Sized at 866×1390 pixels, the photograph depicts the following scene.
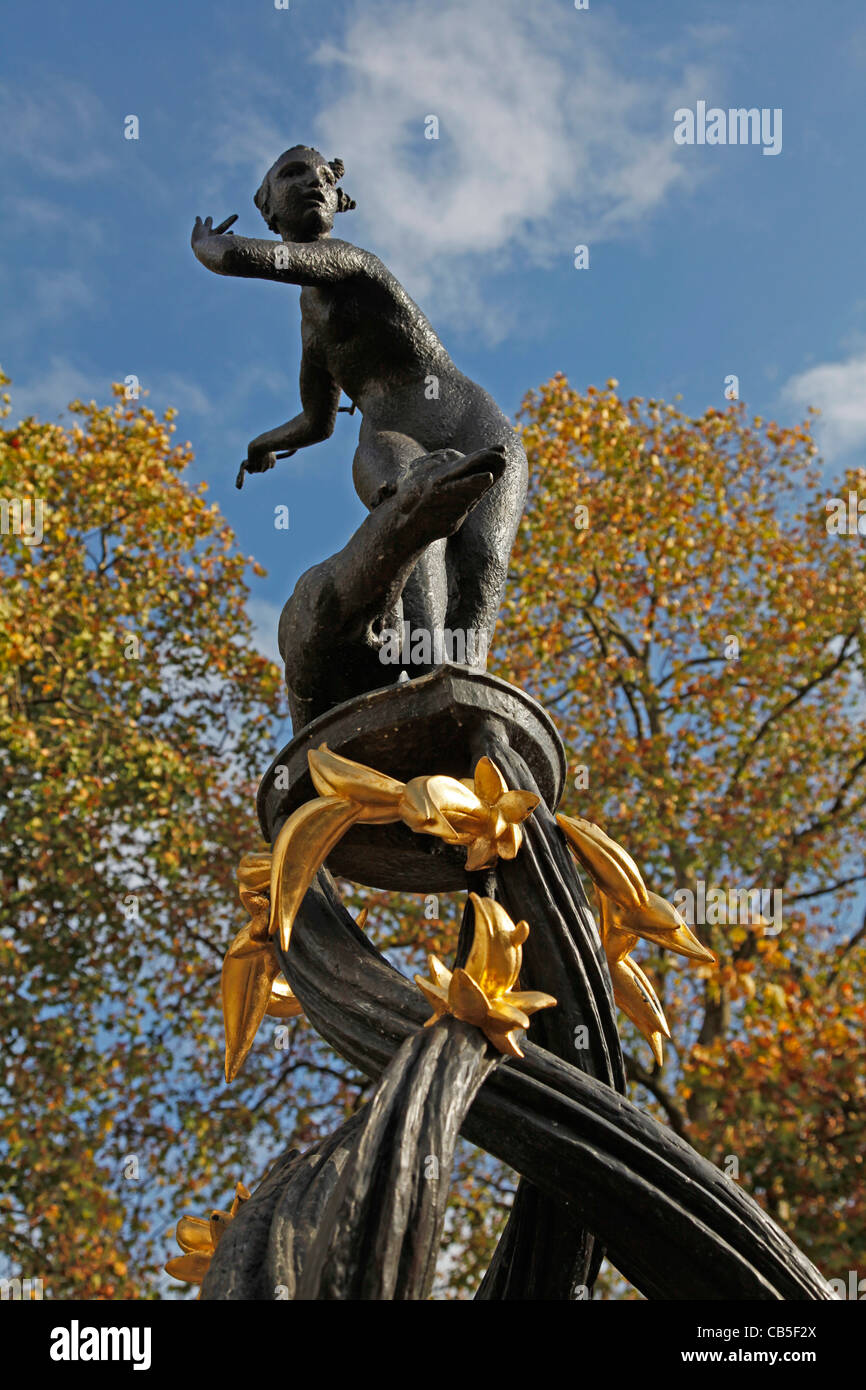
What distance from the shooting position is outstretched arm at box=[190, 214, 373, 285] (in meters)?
3.05

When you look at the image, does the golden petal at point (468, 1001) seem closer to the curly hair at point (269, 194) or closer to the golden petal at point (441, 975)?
the golden petal at point (441, 975)

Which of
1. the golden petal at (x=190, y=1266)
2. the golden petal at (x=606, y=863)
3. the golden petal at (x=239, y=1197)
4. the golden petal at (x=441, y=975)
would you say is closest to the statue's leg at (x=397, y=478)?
the golden petal at (x=606, y=863)

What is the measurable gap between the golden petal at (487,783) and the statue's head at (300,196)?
66.6 inches

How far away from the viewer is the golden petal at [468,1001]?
2.29m

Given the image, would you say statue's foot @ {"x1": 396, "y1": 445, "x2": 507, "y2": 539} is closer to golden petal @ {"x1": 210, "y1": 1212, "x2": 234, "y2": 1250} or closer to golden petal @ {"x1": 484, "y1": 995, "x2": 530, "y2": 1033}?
golden petal @ {"x1": 484, "y1": 995, "x2": 530, "y2": 1033}

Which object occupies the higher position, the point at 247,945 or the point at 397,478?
the point at 397,478

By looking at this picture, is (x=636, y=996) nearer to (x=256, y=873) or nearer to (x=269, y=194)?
(x=256, y=873)

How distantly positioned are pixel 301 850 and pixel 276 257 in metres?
1.46

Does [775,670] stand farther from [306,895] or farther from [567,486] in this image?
[306,895]

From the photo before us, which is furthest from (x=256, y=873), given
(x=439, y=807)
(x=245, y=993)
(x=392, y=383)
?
(x=392, y=383)

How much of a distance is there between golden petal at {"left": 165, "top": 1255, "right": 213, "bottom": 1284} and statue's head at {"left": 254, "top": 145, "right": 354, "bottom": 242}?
255cm

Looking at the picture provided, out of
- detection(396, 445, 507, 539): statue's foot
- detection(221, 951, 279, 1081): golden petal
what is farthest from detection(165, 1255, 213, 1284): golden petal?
detection(396, 445, 507, 539): statue's foot

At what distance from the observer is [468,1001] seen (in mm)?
2285
